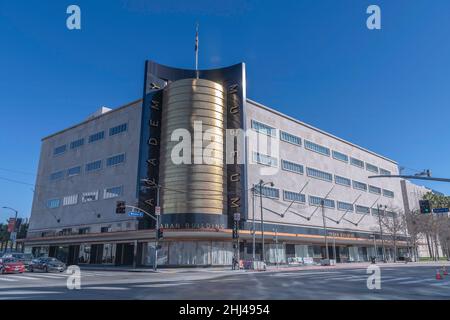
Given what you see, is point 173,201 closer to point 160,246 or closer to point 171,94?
point 160,246

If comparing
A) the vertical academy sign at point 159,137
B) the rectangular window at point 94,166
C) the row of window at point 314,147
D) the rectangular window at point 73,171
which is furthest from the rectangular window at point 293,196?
the rectangular window at point 73,171

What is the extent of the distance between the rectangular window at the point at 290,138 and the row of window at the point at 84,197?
96.3ft

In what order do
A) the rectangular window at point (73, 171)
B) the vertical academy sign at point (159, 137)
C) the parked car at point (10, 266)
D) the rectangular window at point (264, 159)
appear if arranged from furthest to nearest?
the rectangular window at point (73, 171) → the rectangular window at point (264, 159) → the vertical academy sign at point (159, 137) → the parked car at point (10, 266)

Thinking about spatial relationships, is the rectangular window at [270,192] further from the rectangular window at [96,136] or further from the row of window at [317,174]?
the rectangular window at [96,136]

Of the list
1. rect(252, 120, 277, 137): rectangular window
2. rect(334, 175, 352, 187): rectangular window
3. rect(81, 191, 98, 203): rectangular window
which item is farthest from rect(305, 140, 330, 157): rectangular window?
rect(81, 191, 98, 203): rectangular window

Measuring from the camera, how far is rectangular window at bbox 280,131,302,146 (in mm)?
62562

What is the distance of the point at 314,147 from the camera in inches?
2717

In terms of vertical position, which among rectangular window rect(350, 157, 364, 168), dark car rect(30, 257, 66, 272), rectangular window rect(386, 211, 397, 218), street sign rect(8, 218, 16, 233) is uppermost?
rectangular window rect(350, 157, 364, 168)

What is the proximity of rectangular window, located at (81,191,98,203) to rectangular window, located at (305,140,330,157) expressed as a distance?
39682 mm

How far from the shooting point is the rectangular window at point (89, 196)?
59750 mm

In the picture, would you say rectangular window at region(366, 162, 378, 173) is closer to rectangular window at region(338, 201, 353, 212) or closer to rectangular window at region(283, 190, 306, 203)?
rectangular window at region(338, 201, 353, 212)
